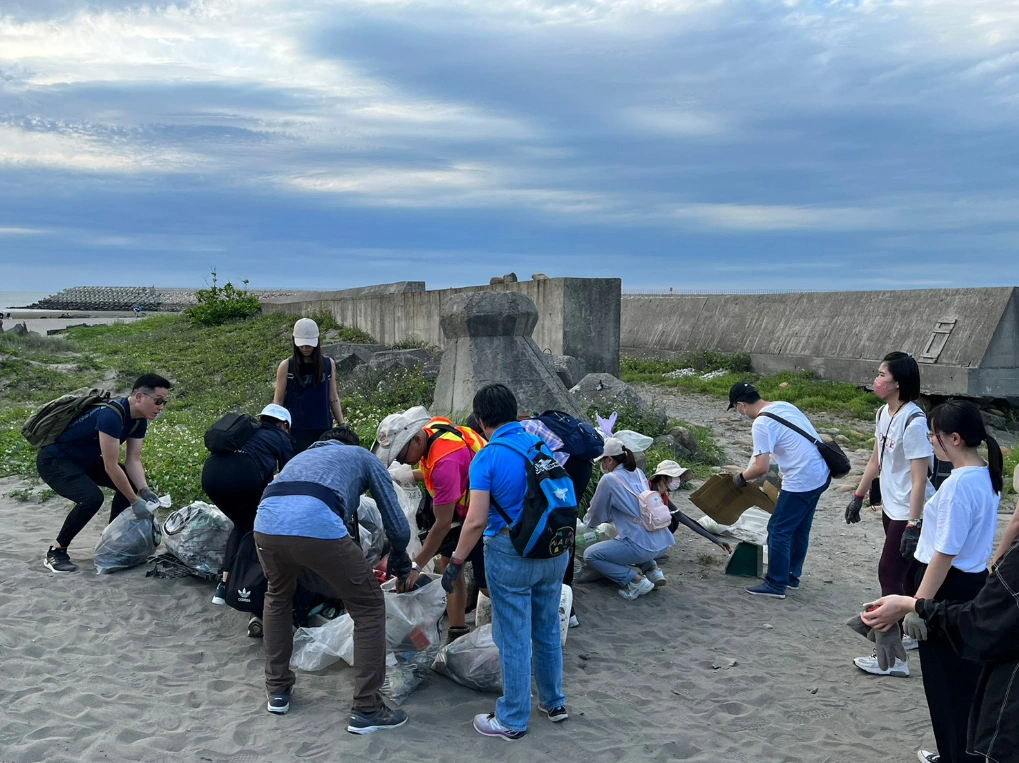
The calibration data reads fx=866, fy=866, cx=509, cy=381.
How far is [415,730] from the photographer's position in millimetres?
4004

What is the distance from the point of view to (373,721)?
3939 mm

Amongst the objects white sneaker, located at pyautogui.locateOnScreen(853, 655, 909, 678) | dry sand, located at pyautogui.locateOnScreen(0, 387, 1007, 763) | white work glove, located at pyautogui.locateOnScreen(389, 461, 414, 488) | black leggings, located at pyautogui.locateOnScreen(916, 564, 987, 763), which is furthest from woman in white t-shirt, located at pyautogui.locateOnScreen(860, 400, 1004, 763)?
white work glove, located at pyautogui.locateOnScreen(389, 461, 414, 488)

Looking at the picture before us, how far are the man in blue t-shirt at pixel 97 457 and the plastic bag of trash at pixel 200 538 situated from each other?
0.30m

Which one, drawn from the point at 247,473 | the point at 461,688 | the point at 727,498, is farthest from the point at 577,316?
the point at 461,688

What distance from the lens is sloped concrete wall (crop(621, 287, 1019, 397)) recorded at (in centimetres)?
1211

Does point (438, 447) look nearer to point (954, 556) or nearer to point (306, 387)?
point (306, 387)

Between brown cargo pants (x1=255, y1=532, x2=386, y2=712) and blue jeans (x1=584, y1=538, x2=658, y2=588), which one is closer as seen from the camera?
brown cargo pants (x1=255, y1=532, x2=386, y2=712)

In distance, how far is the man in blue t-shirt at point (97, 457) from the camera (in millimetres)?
5500

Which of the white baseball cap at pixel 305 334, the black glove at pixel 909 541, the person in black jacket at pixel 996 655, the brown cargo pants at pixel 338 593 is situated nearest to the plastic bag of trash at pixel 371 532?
the brown cargo pants at pixel 338 593

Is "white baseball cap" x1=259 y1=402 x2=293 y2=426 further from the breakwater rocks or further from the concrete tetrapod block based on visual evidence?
the breakwater rocks

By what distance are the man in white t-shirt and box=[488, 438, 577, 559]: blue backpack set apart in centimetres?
202

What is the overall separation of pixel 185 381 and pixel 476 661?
530 inches

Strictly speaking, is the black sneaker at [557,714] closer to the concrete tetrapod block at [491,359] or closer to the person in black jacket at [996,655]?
the person in black jacket at [996,655]

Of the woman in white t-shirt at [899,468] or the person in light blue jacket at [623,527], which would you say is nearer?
the woman in white t-shirt at [899,468]
